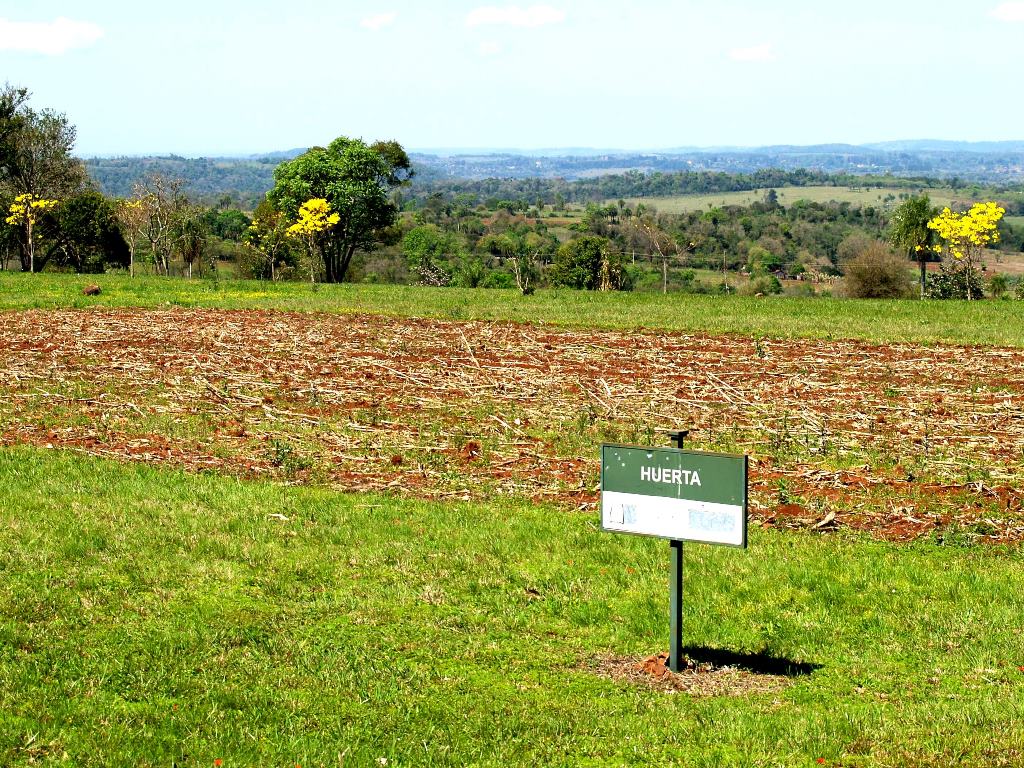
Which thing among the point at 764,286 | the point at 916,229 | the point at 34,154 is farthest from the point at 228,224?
the point at 916,229

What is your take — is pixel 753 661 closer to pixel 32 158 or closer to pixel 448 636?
pixel 448 636

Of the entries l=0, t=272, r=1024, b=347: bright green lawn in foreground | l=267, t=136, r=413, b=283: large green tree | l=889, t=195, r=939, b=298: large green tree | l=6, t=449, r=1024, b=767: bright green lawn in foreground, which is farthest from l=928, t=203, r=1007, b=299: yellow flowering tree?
l=6, t=449, r=1024, b=767: bright green lawn in foreground

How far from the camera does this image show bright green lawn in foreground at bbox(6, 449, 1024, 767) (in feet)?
19.9

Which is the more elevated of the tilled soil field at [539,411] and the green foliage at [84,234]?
the green foliage at [84,234]

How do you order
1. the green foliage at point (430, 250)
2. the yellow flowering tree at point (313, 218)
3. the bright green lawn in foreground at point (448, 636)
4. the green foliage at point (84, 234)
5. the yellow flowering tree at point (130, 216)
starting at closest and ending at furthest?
1. the bright green lawn in foreground at point (448, 636)
2. the yellow flowering tree at point (313, 218)
3. the yellow flowering tree at point (130, 216)
4. the green foliage at point (84, 234)
5. the green foliage at point (430, 250)

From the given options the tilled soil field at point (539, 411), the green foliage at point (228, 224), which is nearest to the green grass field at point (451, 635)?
the tilled soil field at point (539, 411)

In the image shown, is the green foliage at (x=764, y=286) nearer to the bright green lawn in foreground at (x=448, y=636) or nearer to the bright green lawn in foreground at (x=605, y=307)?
the bright green lawn in foreground at (x=605, y=307)

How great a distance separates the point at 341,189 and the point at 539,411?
4487 centimetres

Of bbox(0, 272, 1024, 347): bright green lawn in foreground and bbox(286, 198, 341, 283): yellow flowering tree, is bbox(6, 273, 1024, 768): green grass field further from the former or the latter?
bbox(286, 198, 341, 283): yellow flowering tree

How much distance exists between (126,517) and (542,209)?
17108 cm

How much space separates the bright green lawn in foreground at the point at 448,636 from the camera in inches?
239

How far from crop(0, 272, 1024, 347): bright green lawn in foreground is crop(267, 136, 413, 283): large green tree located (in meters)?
17.0

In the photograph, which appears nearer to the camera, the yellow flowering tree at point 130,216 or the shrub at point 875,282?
the shrub at point 875,282

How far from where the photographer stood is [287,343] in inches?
963
